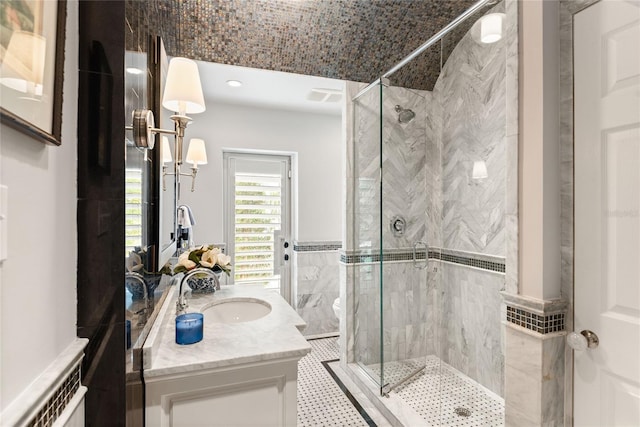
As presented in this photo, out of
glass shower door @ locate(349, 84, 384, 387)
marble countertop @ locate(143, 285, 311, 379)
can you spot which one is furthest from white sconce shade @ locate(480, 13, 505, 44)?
marble countertop @ locate(143, 285, 311, 379)

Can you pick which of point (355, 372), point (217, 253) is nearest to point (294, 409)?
point (217, 253)

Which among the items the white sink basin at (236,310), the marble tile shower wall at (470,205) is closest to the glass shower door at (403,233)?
the marble tile shower wall at (470,205)

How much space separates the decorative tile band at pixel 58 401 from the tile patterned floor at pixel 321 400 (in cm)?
157

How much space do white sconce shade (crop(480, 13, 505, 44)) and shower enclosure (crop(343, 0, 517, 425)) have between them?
Result: 11 mm

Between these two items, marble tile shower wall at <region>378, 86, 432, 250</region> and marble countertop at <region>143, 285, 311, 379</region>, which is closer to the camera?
marble countertop at <region>143, 285, 311, 379</region>

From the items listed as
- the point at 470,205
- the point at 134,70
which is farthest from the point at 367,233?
the point at 134,70

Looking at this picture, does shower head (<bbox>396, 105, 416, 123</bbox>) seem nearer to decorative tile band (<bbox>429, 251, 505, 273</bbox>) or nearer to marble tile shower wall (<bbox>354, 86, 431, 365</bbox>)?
marble tile shower wall (<bbox>354, 86, 431, 365</bbox>)

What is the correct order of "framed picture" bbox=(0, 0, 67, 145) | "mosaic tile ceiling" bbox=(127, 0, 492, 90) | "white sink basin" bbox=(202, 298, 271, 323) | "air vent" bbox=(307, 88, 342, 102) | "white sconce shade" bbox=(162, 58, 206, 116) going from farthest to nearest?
"air vent" bbox=(307, 88, 342, 102), "mosaic tile ceiling" bbox=(127, 0, 492, 90), "white sink basin" bbox=(202, 298, 271, 323), "white sconce shade" bbox=(162, 58, 206, 116), "framed picture" bbox=(0, 0, 67, 145)

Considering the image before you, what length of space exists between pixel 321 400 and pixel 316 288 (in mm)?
1400

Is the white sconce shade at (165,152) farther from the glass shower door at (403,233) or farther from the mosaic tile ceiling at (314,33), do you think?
the glass shower door at (403,233)

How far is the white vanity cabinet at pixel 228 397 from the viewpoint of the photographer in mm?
1113

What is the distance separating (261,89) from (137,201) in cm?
219

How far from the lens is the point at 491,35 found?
7.28 feet

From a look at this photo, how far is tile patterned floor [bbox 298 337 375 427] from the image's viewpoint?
81.9 inches
